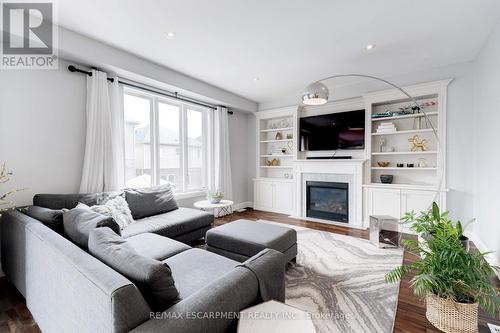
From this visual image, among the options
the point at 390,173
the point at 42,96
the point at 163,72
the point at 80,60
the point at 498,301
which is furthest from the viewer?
the point at 390,173

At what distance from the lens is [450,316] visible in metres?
1.11

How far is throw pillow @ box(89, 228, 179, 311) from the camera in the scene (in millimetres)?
974

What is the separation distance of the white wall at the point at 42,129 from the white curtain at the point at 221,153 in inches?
94.7

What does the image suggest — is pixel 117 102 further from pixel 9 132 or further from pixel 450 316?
pixel 450 316

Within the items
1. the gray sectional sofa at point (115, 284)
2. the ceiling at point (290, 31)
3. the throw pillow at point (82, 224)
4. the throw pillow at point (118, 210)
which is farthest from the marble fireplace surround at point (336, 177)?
the throw pillow at point (82, 224)

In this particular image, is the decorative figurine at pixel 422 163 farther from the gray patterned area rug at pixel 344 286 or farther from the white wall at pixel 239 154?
the white wall at pixel 239 154

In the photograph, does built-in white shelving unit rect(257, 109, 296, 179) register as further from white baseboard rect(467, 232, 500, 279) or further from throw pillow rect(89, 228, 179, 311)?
throw pillow rect(89, 228, 179, 311)

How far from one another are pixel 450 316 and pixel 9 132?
397 cm

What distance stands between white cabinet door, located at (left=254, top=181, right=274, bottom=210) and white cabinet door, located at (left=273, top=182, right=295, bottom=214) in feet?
0.39

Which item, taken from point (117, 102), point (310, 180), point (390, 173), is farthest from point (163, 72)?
point (390, 173)

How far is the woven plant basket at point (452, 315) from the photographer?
1.08 meters

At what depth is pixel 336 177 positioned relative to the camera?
4.37 metres

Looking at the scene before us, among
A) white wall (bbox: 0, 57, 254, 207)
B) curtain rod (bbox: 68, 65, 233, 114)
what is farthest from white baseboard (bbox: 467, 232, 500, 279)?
white wall (bbox: 0, 57, 254, 207)

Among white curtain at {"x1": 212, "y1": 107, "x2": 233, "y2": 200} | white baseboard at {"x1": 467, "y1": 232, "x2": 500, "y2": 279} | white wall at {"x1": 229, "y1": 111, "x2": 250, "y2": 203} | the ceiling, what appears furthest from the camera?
white wall at {"x1": 229, "y1": 111, "x2": 250, "y2": 203}
